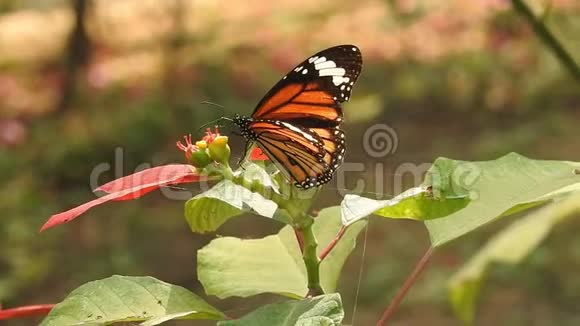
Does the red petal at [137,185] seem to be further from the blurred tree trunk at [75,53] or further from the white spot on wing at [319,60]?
the blurred tree trunk at [75,53]

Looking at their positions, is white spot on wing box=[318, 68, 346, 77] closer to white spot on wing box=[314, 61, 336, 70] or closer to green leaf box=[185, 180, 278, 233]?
white spot on wing box=[314, 61, 336, 70]

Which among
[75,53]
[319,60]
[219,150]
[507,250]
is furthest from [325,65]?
[75,53]

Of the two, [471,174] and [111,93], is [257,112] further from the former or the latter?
[111,93]

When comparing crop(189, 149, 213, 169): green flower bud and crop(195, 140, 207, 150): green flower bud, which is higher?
crop(195, 140, 207, 150): green flower bud

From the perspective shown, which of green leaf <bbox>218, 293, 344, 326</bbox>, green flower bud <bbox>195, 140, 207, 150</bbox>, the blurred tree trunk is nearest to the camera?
green leaf <bbox>218, 293, 344, 326</bbox>

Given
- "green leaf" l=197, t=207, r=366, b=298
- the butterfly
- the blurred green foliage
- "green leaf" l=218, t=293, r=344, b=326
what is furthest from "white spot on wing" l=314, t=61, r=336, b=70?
the blurred green foliage

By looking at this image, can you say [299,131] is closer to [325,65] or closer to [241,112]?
[325,65]
